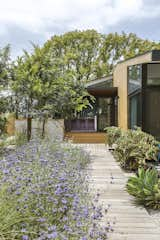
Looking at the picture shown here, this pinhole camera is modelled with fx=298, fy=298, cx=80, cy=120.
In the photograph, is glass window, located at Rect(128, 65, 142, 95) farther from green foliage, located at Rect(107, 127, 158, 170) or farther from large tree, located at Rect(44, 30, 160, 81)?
large tree, located at Rect(44, 30, 160, 81)

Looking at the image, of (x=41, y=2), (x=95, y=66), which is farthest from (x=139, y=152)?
(x=95, y=66)

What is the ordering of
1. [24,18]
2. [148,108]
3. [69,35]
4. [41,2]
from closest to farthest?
1. [41,2]
2. [148,108]
3. [24,18]
4. [69,35]

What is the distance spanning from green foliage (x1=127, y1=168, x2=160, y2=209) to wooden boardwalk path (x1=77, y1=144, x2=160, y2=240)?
0.55ft

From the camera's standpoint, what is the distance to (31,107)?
37.0ft

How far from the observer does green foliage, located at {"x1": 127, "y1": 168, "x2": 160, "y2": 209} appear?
4.77 meters

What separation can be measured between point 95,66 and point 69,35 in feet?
12.2

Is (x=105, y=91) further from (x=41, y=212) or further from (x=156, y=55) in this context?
(x=41, y=212)

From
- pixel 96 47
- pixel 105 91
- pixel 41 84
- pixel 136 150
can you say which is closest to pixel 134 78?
pixel 41 84

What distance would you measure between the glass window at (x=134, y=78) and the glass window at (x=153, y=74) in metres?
0.32

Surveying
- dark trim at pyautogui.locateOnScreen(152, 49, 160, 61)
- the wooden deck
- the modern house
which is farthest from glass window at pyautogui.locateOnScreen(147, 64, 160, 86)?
the wooden deck

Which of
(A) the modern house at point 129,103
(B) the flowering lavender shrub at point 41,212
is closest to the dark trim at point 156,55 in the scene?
(A) the modern house at point 129,103

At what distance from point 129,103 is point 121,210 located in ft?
27.7

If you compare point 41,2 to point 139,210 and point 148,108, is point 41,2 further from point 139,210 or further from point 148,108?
point 139,210

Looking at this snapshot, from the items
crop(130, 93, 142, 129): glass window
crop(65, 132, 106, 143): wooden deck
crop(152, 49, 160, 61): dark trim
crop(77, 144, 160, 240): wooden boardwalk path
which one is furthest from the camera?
crop(65, 132, 106, 143): wooden deck
